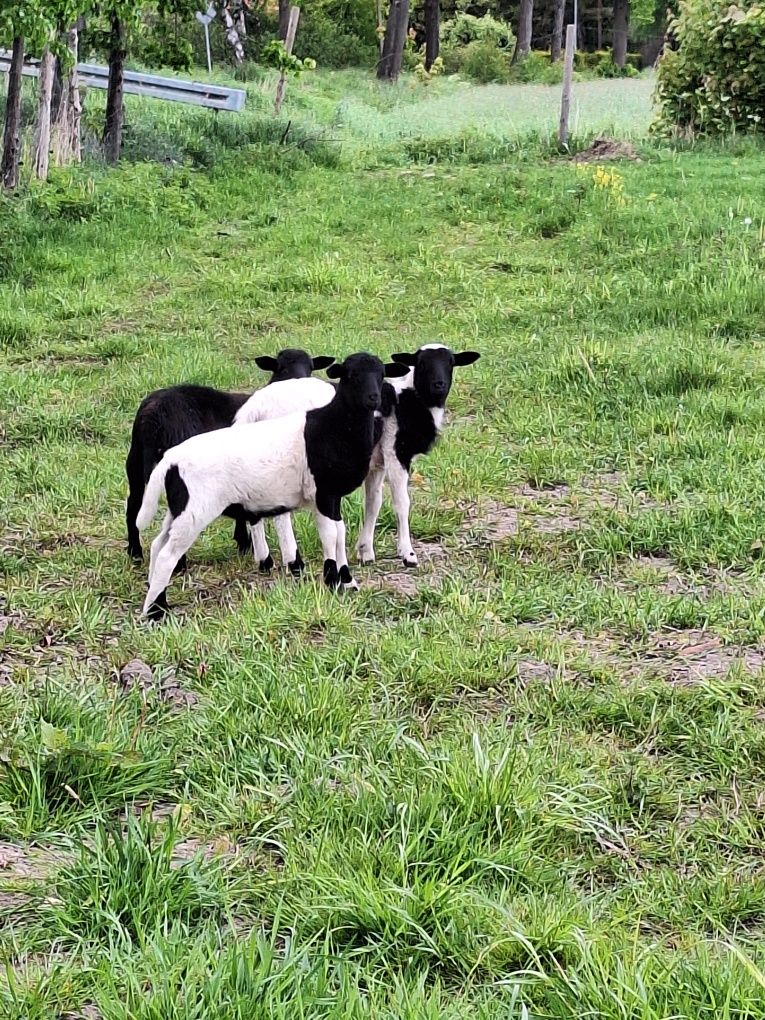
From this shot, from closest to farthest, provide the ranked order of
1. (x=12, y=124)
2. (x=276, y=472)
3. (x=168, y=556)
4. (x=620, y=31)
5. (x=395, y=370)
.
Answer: (x=168, y=556) → (x=276, y=472) → (x=395, y=370) → (x=12, y=124) → (x=620, y=31)

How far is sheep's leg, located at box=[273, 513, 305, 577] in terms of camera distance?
5543 mm

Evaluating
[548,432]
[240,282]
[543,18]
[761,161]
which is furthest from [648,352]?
[543,18]

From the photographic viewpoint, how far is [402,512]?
578 centimetres

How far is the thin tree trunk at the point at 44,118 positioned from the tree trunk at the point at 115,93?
6.52 ft

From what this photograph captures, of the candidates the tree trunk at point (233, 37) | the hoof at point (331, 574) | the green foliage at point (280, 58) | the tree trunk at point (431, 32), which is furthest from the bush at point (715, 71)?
the tree trunk at point (431, 32)

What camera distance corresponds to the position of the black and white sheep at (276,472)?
500 centimetres

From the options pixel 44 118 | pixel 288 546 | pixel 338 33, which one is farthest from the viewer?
pixel 338 33

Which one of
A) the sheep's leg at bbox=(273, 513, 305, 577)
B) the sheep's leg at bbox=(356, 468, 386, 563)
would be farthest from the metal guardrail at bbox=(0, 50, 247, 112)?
the sheep's leg at bbox=(273, 513, 305, 577)

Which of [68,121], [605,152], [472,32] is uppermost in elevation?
[472,32]

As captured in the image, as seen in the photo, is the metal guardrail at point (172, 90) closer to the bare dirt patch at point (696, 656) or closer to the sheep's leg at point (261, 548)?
the sheep's leg at point (261, 548)

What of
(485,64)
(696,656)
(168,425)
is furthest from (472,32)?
(696,656)

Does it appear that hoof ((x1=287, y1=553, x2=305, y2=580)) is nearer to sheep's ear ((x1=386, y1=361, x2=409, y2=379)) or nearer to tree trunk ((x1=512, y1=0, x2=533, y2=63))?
sheep's ear ((x1=386, y1=361, x2=409, y2=379))

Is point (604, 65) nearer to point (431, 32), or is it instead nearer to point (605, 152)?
point (431, 32)

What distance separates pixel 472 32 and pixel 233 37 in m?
20.6
